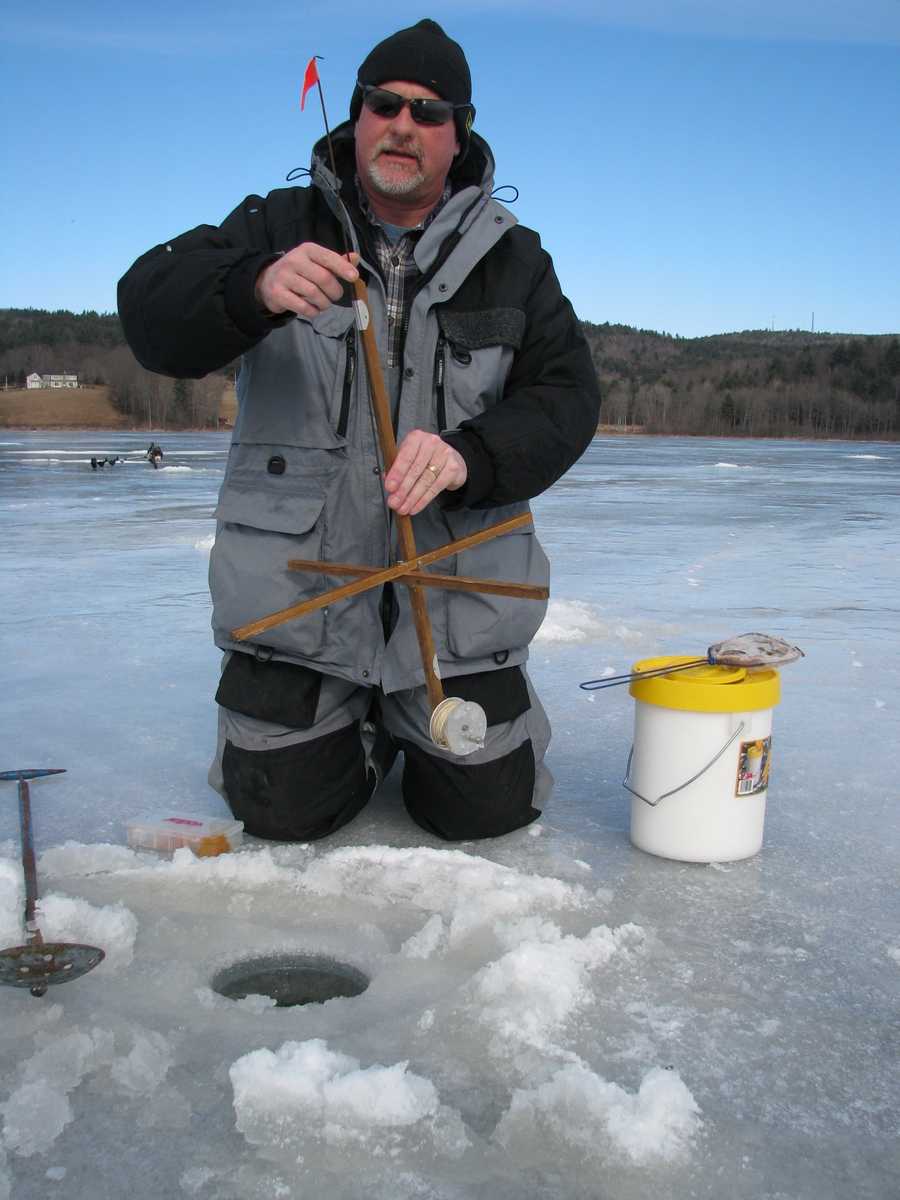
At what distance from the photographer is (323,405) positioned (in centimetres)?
264

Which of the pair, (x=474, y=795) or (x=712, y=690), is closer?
(x=712, y=690)

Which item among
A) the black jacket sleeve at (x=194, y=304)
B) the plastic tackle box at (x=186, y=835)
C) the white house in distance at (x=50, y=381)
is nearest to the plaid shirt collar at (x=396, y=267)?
the black jacket sleeve at (x=194, y=304)

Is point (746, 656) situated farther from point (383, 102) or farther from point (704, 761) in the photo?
point (383, 102)

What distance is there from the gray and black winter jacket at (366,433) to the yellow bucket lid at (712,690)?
1.18 feet

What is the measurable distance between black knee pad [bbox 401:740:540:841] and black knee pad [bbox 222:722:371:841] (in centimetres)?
19

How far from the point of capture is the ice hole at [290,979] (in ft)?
6.77

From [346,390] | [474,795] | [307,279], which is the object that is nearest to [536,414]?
[346,390]

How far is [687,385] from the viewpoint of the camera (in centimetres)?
11181

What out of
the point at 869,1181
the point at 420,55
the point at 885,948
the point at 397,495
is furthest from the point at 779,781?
the point at 420,55

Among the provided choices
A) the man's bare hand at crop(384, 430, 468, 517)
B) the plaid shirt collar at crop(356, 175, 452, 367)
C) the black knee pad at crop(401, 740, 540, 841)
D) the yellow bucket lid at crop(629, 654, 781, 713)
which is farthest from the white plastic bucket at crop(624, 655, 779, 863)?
the plaid shirt collar at crop(356, 175, 452, 367)

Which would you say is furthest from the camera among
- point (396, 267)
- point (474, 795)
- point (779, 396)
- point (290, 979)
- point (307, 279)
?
point (779, 396)

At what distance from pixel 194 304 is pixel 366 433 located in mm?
481

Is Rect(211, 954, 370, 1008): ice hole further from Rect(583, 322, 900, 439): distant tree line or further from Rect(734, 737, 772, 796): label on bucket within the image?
Rect(583, 322, 900, 439): distant tree line

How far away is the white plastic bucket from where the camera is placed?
254 centimetres
